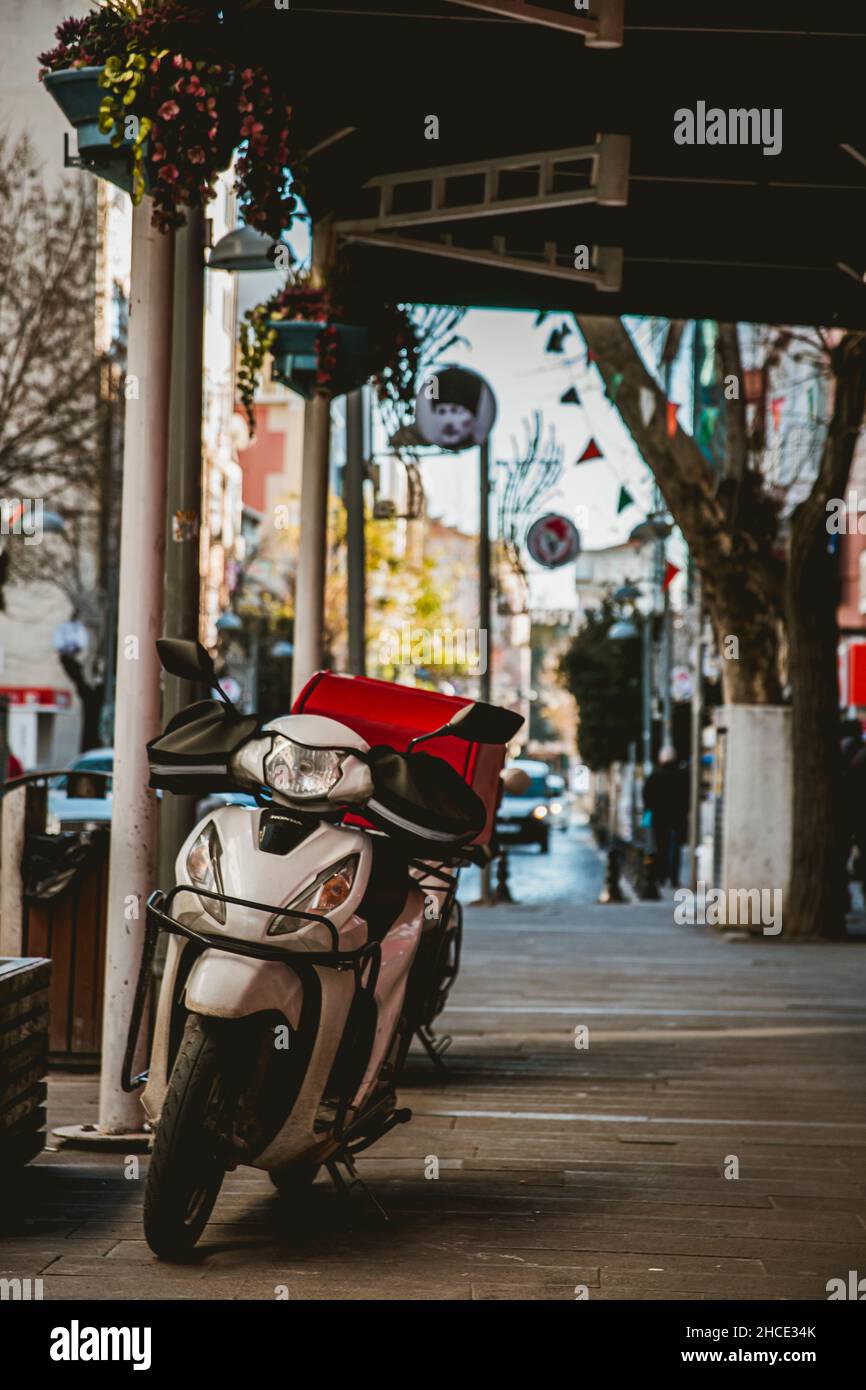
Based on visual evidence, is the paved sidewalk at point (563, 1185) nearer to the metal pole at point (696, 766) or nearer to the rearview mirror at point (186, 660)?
the rearview mirror at point (186, 660)

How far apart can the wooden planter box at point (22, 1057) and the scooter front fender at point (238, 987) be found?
3.52ft

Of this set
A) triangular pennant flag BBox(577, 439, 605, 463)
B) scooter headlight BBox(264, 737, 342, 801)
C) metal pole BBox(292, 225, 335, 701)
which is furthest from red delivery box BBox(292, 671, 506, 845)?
triangular pennant flag BBox(577, 439, 605, 463)

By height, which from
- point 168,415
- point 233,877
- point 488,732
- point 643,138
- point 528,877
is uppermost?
point 643,138

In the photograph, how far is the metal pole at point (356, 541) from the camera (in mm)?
16672

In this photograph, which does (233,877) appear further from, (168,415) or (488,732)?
(168,415)

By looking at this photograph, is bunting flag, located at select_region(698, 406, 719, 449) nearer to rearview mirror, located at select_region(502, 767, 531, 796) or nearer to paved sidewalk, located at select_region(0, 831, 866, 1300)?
paved sidewalk, located at select_region(0, 831, 866, 1300)

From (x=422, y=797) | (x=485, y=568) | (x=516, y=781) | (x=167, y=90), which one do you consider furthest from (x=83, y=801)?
(x=422, y=797)

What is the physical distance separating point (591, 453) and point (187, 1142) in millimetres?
20674

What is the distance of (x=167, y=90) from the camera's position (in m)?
6.91

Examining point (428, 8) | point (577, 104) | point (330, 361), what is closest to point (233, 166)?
point (428, 8)

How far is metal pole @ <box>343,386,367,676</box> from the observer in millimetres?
16672

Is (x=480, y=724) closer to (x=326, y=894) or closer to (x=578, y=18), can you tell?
(x=326, y=894)

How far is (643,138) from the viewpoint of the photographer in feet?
32.2

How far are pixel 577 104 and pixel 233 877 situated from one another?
556 cm
